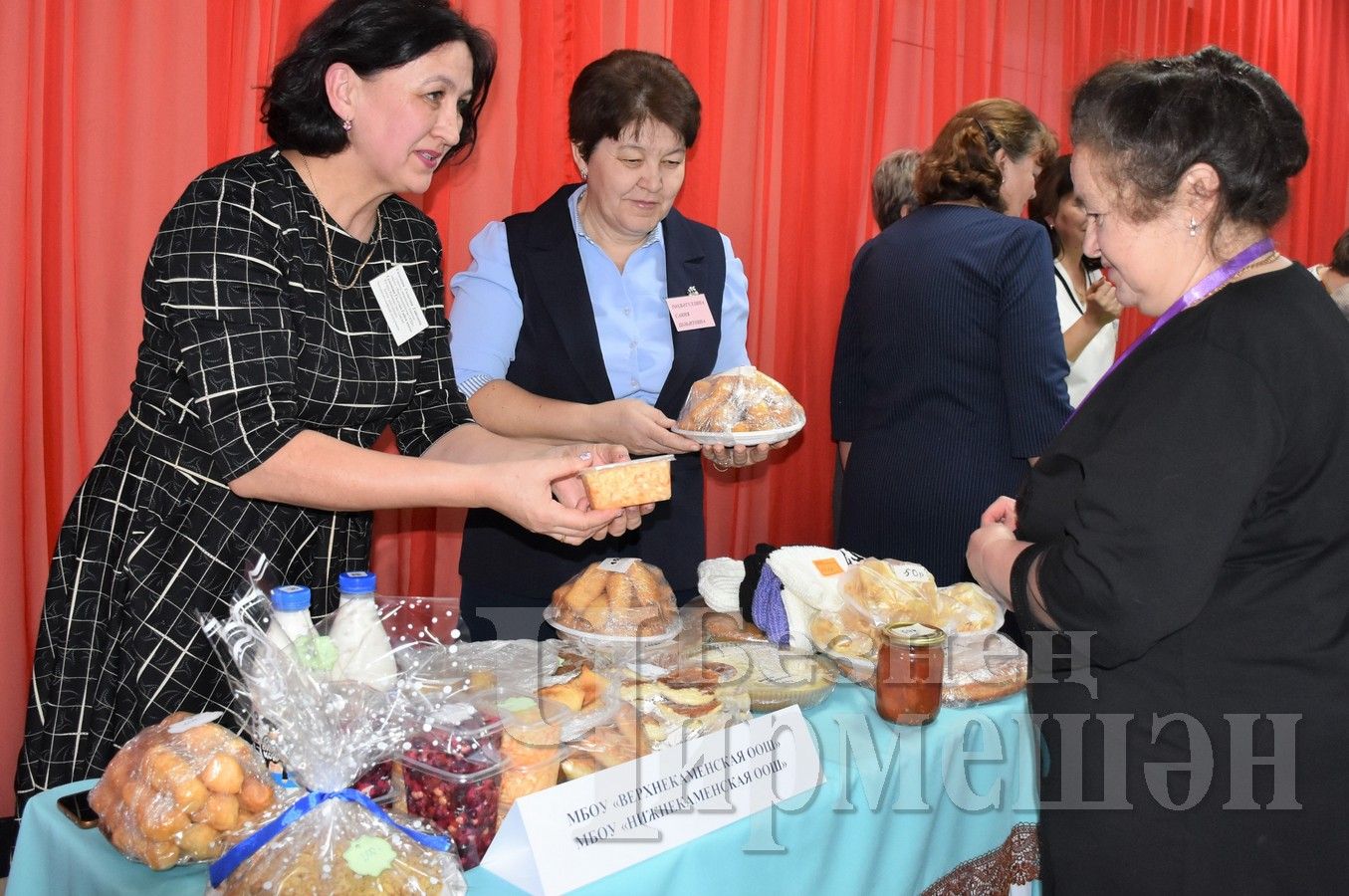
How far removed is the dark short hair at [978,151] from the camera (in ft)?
9.11

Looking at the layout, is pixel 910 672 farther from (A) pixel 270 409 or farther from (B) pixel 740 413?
(A) pixel 270 409

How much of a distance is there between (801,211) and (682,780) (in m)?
3.07

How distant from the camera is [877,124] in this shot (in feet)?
14.2

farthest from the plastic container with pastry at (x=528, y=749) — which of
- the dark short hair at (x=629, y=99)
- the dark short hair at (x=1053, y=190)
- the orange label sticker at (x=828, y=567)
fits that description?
the dark short hair at (x=1053, y=190)

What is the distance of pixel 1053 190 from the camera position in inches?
134

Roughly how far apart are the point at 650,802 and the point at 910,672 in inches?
19.7

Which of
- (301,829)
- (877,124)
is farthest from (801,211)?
(301,829)

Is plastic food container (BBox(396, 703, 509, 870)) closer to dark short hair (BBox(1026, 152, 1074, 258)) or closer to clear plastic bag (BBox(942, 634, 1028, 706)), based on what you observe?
clear plastic bag (BBox(942, 634, 1028, 706))

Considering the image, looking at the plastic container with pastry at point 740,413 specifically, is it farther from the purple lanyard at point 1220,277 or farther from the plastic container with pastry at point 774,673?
the purple lanyard at point 1220,277

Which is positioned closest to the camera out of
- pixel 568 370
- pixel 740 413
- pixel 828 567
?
pixel 828 567

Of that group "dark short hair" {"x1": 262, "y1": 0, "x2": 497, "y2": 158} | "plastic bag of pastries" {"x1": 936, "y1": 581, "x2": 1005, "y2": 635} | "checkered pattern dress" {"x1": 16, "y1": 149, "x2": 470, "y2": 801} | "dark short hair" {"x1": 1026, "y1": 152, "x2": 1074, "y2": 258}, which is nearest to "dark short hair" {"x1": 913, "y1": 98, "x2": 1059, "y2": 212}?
"dark short hair" {"x1": 1026, "y1": 152, "x2": 1074, "y2": 258}

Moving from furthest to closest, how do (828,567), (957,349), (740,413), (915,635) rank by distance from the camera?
1. (957,349)
2. (740,413)
3. (828,567)
4. (915,635)

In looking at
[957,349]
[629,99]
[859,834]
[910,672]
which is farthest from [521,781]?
[957,349]

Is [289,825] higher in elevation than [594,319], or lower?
lower
